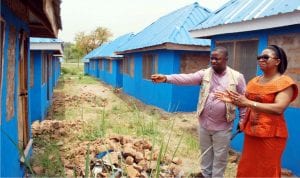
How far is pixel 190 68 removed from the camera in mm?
11430

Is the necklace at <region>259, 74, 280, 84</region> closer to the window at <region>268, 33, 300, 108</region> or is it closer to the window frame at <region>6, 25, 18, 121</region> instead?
the window at <region>268, 33, 300, 108</region>

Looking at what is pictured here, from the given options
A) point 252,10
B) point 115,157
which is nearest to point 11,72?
point 115,157

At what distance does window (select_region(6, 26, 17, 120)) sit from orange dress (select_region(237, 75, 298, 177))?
8.30 feet

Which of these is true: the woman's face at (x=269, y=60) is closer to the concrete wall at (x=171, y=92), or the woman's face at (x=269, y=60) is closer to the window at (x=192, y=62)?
the concrete wall at (x=171, y=92)

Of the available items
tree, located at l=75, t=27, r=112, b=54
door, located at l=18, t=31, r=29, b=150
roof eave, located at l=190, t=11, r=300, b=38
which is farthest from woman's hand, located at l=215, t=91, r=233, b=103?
tree, located at l=75, t=27, r=112, b=54

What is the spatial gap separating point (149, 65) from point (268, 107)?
10.9 m

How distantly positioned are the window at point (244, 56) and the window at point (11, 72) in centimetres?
419

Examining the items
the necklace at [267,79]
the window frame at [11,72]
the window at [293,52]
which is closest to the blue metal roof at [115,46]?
the window at [293,52]

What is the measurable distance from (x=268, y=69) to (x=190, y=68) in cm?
825

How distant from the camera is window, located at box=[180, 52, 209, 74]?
11.3m

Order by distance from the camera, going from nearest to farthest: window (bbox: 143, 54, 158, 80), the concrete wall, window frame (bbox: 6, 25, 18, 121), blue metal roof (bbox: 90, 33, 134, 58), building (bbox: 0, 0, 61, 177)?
1. building (bbox: 0, 0, 61, 177)
2. window frame (bbox: 6, 25, 18, 121)
3. the concrete wall
4. window (bbox: 143, 54, 158, 80)
5. blue metal roof (bbox: 90, 33, 134, 58)

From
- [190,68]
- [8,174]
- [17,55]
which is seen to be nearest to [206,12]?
[190,68]

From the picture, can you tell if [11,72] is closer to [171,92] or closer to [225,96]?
[225,96]

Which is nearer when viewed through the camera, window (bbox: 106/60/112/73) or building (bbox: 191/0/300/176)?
building (bbox: 191/0/300/176)
